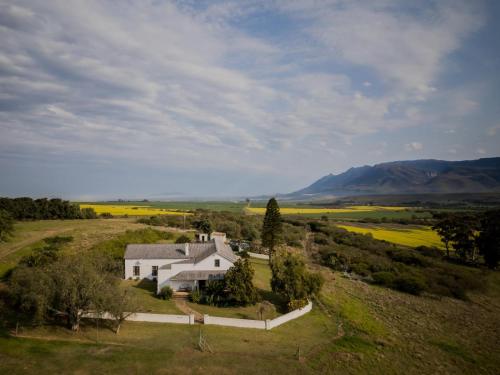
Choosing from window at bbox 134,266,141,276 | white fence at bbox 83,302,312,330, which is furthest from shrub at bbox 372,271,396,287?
window at bbox 134,266,141,276

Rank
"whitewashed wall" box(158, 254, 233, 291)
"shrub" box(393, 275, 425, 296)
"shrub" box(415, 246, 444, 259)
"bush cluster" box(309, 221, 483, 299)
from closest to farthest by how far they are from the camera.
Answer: "whitewashed wall" box(158, 254, 233, 291) < "shrub" box(393, 275, 425, 296) < "bush cluster" box(309, 221, 483, 299) < "shrub" box(415, 246, 444, 259)

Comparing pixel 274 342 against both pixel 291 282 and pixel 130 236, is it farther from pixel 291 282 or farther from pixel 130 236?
pixel 130 236

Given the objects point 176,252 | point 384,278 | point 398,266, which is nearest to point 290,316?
point 176,252

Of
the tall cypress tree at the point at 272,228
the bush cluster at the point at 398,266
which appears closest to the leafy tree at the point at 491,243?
the bush cluster at the point at 398,266

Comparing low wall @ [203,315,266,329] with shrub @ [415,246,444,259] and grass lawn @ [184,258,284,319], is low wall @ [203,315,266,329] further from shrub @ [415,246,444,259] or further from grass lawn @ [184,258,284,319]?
shrub @ [415,246,444,259]

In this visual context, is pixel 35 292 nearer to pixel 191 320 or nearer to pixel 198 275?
pixel 191 320

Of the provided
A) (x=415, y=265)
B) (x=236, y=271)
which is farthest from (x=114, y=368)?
(x=415, y=265)
